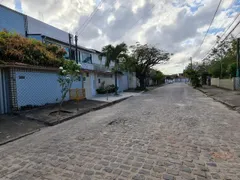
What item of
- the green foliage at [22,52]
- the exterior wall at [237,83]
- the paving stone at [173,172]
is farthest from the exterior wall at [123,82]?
the paving stone at [173,172]

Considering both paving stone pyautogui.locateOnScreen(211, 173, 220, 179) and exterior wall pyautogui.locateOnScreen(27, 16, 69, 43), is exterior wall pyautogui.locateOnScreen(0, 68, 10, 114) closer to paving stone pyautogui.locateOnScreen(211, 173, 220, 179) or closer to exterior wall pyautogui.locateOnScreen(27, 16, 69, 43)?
paving stone pyautogui.locateOnScreen(211, 173, 220, 179)

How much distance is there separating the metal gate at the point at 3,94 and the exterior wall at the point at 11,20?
26.5 feet

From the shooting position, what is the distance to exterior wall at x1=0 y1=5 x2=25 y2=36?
44.2ft

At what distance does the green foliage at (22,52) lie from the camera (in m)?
8.77

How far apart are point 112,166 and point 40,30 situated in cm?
1825

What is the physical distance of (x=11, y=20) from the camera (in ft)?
46.7

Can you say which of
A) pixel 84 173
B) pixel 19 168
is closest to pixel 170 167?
pixel 84 173

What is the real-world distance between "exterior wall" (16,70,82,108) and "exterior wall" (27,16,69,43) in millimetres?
8704

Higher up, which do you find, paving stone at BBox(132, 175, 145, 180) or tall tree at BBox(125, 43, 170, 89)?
tall tree at BBox(125, 43, 170, 89)

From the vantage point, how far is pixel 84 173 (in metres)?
2.96

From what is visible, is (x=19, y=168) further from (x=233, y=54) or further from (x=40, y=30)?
(x=233, y=54)

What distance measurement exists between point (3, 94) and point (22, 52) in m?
2.86

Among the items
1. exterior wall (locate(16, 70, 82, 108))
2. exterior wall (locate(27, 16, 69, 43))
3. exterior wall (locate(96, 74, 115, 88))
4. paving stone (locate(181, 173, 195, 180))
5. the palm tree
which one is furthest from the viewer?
exterior wall (locate(96, 74, 115, 88))

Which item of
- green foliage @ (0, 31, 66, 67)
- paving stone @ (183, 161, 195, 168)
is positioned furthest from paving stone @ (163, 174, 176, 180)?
green foliage @ (0, 31, 66, 67)
